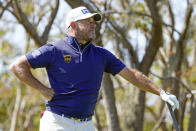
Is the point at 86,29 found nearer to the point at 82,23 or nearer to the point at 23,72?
the point at 82,23

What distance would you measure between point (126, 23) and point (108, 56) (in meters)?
6.04

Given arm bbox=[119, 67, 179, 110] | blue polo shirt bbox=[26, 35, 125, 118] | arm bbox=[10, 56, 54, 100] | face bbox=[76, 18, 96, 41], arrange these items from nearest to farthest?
arm bbox=[10, 56, 54, 100], blue polo shirt bbox=[26, 35, 125, 118], face bbox=[76, 18, 96, 41], arm bbox=[119, 67, 179, 110]

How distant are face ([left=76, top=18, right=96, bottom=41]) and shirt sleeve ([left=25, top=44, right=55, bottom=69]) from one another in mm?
462

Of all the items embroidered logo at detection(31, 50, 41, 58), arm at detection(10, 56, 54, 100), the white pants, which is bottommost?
the white pants

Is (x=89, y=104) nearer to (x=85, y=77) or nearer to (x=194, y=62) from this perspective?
(x=85, y=77)

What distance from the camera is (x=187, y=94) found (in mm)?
10234

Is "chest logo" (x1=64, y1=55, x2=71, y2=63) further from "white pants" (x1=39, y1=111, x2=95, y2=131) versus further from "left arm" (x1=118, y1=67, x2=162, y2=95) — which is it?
"left arm" (x1=118, y1=67, x2=162, y2=95)

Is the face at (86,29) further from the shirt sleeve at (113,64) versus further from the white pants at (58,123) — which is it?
the white pants at (58,123)

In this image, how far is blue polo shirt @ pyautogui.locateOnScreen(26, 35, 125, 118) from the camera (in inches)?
192

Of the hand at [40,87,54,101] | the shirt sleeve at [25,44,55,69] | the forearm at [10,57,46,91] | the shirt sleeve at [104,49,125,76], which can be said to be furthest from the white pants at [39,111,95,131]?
the shirt sleeve at [104,49,125,76]

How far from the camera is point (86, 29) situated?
205 inches

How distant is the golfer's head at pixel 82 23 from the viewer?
521 cm

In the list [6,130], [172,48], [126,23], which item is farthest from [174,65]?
[6,130]

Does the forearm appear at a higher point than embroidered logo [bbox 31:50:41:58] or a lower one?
lower
